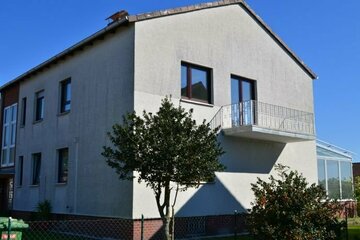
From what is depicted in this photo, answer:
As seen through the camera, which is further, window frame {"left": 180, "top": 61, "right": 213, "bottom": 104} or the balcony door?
the balcony door

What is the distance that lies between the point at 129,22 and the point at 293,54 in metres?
9.75

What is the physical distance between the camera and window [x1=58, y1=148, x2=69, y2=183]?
18766mm

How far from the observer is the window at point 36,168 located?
2133 cm

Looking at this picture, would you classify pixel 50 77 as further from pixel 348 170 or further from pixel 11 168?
pixel 348 170

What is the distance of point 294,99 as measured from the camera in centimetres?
2131

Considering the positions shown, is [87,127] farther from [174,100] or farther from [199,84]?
[199,84]

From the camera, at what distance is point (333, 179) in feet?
79.2

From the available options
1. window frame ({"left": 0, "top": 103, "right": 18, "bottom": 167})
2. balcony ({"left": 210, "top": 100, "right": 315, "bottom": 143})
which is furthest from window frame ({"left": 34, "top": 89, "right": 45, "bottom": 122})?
balcony ({"left": 210, "top": 100, "right": 315, "bottom": 143})

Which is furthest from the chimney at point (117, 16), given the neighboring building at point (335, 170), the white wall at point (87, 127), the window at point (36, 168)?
the neighboring building at point (335, 170)

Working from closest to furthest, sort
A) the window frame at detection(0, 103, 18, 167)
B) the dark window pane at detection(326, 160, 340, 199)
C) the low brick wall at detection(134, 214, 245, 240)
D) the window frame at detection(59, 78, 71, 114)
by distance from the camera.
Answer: the low brick wall at detection(134, 214, 245, 240) → the window frame at detection(59, 78, 71, 114) → the dark window pane at detection(326, 160, 340, 199) → the window frame at detection(0, 103, 18, 167)

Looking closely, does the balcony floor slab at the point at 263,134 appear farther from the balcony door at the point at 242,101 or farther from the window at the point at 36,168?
the window at the point at 36,168

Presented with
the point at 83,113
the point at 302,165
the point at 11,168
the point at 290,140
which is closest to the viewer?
the point at 83,113

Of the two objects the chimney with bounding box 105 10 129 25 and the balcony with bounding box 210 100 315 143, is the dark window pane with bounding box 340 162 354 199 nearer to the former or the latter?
the balcony with bounding box 210 100 315 143

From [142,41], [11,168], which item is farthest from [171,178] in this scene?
[11,168]
